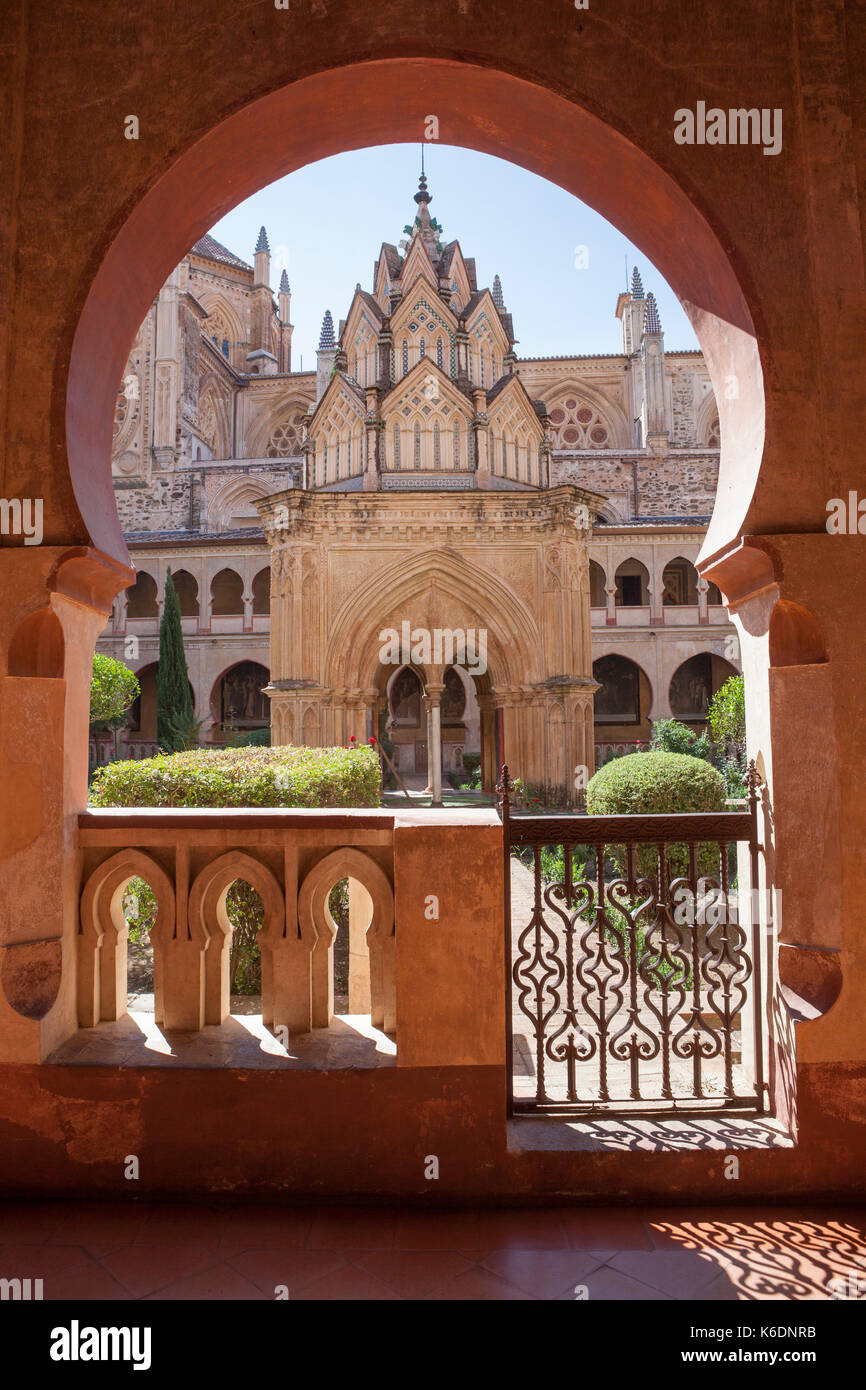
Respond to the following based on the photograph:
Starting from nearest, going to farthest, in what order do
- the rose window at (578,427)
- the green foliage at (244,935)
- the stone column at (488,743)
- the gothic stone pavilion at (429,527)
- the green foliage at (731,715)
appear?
the green foliage at (244,935), the green foliage at (731,715), the gothic stone pavilion at (429,527), the stone column at (488,743), the rose window at (578,427)

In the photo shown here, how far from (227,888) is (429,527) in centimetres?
1477

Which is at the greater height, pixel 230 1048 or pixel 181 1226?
pixel 230 1048

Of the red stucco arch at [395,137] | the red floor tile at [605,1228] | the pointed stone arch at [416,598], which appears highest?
the pointed stone arch at [416,598]

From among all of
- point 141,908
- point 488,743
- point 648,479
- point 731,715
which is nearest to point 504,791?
point 141,908

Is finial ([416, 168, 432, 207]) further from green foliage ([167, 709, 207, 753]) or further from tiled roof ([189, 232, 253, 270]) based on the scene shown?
tiled roof ([189, 232, 253, 270])

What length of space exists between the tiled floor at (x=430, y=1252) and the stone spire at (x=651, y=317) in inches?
1372

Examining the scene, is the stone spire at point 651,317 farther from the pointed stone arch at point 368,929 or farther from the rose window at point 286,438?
the pointed stone arch at point 368,929

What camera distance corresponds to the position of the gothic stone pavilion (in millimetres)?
16766

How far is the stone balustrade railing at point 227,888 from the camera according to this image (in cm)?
262

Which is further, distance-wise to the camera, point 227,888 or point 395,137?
point 395,137

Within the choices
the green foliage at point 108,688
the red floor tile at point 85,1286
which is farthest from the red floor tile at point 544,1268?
the green foliage at point 108,688

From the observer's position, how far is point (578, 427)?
34.7 m

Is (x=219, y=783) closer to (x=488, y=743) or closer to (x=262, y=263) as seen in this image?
(x=488, y=743)

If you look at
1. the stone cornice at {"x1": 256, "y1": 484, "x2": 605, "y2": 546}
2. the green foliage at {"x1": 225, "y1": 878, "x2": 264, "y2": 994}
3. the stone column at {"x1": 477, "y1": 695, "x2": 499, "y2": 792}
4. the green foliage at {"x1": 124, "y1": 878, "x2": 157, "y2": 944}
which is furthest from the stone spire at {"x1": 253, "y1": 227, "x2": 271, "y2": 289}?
the green foliage at {"x1": 225, "y1": 878, "x2": 264, "y2": 994}
